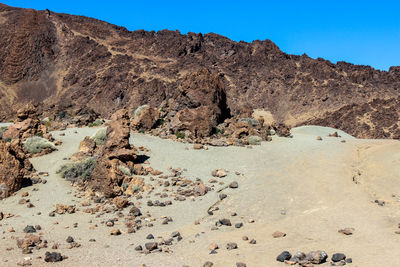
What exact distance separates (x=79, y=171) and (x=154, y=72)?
1878 inches

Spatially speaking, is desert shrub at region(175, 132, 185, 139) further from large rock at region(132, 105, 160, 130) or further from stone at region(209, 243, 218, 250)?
stone at region(209, 243, 218, 250)

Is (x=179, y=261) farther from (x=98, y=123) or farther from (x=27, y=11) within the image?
(x=27, y=11)

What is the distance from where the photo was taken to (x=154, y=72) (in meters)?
58.5

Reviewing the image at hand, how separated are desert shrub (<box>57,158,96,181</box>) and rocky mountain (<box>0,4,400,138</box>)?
33.6 meters

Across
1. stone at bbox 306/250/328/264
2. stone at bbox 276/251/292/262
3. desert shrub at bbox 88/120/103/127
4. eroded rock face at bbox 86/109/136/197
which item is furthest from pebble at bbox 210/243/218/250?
desert shrub at bbox 88/120/103/127

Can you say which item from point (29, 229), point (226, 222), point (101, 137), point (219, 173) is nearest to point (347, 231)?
point (226, 222)

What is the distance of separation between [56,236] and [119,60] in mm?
57833

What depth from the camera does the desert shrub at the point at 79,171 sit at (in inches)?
478

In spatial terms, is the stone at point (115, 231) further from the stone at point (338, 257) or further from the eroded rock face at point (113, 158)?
the stone at point (338, 257)

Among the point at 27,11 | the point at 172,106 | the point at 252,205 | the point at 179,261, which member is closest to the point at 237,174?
the point at 252,205

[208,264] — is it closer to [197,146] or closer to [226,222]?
[226,222]

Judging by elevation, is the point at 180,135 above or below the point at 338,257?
above

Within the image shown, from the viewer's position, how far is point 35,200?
34.8 ft

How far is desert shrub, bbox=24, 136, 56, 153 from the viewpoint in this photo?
14.9 metres
